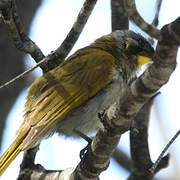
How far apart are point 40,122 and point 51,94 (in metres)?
0.43

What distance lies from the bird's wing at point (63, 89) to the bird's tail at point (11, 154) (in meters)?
0.08

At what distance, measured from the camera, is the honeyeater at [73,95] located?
4.32m

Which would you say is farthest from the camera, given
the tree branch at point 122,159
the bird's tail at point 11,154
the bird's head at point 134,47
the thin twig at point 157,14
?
the tree branch at point 122,159

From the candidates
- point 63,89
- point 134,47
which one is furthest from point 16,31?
point 134,47

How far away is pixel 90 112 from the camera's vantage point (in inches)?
183

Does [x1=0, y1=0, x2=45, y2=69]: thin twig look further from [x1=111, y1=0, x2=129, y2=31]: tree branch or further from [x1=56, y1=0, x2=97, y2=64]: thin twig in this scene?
[x1=111, y1=0, x2=129, y2=31]: tree branch

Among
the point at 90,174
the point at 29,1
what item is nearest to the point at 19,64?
the point at 29,1

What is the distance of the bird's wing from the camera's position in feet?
14.3

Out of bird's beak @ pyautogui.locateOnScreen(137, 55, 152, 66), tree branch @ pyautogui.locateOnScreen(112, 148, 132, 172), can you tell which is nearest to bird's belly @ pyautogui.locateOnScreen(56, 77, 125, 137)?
bird's beak @ pyautogui.locateOnScreen(137, 55, 152, 66)

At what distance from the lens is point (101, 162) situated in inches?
143

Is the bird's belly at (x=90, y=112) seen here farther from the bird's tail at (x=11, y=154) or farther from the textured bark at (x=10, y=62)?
the textured bark at (x=10, y=62)

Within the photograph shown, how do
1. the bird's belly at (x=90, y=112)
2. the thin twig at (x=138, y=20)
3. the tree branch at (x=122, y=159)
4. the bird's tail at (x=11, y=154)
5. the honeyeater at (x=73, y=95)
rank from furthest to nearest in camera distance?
1. the tree branch at (x=122, y=159)
2. the bird's belly at (x=90, y=112)
3. the honeyeater at (x=73, y=95)
4. the bird's tail at (x=11, y=154)
5. the thin twig at (x=138, y=20)

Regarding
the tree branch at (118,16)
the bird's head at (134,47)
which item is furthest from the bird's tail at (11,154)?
the tree branch at (118,16)

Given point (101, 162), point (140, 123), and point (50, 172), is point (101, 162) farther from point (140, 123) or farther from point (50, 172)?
point (140, 123)
